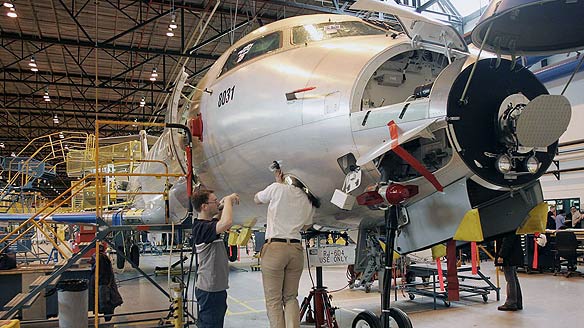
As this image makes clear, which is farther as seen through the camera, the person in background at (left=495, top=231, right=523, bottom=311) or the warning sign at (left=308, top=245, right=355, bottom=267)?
the person in background at (left=495, top=231, right=523, bottom=311)

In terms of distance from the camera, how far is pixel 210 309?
5141 mm

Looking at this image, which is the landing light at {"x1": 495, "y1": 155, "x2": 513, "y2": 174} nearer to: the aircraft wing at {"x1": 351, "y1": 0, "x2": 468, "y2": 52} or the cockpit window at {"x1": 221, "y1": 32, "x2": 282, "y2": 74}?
the aircraft wing at {"x1": 351, "y1": 0, "x2": 468, "y2": 52}

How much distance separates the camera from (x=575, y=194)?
16688mm

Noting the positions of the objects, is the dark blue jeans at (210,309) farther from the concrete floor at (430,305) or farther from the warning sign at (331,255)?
the concrete floor at (430,305)

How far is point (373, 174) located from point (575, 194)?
51.7ft

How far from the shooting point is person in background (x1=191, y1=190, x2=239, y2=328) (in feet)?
16.8

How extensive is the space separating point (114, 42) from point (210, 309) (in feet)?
63.7

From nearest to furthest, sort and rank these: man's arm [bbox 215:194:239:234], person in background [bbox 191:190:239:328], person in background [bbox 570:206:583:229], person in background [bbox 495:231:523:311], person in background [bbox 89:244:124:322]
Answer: man's arm [bbox 215:194:239:234] < person in background [bbox 191:190:239:328] < person in background [bbox 89:244:124:322] < person in background [bbox 495:231:523:311] < person in background [bbox 570:206:583:229]

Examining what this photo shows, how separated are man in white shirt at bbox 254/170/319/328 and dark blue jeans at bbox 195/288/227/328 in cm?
80

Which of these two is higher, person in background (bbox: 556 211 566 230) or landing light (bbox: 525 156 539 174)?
landing light (bbox: 525 156 539 174)

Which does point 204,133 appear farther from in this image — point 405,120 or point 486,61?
point 486,61

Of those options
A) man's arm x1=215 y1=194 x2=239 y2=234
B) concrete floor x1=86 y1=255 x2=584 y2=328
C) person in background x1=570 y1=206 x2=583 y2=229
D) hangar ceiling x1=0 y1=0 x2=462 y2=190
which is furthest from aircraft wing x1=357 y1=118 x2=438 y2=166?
person in background x1=570 y1=206 x2=583 y2=229

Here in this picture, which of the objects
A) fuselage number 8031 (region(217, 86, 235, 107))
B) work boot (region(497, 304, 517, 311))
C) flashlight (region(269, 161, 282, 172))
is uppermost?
fuselage number 8031 (region(217, 86, 235, 107))

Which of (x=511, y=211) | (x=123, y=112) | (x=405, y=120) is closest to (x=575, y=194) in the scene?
(x=511, y=211)
